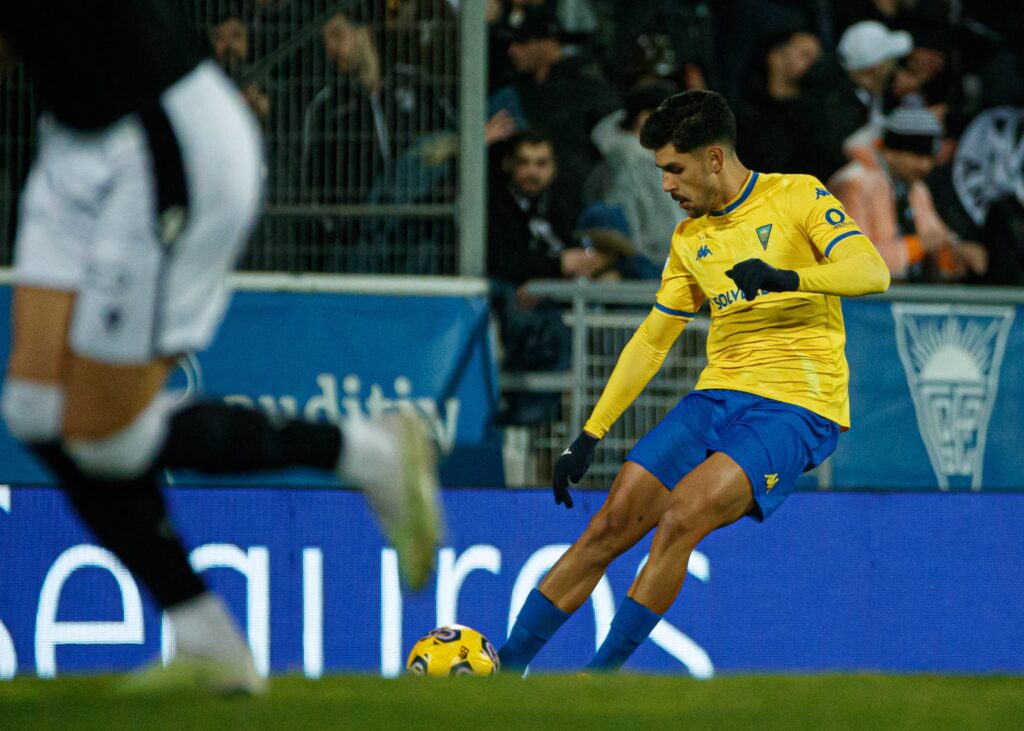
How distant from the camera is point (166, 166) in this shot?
12.2 feet

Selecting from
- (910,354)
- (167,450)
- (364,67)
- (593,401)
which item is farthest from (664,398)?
(167,450)

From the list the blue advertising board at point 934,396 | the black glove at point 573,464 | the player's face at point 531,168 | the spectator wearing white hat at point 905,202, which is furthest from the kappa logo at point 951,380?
the black glove at point 573,464

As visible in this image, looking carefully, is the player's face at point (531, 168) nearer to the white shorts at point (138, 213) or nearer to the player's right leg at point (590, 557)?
the player's right leg at point (590, 557)

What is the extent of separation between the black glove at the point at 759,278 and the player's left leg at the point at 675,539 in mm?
750

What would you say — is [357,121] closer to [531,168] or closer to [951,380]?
[531,168]

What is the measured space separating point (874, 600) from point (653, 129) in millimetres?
3192

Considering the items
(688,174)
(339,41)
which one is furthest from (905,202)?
(688,174)

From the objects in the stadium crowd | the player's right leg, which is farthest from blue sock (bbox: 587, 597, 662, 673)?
the stadium crowd

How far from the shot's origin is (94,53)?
365 centimetres

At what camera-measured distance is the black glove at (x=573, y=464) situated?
675cm

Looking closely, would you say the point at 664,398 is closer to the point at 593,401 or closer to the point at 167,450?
the point at 593,401

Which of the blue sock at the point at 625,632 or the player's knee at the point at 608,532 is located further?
the player's knee at the point at 608,532

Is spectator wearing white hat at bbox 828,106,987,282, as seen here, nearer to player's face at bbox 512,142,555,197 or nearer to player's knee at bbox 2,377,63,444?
player's face at bbox 512,142,555,197

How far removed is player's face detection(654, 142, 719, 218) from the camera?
638cm
